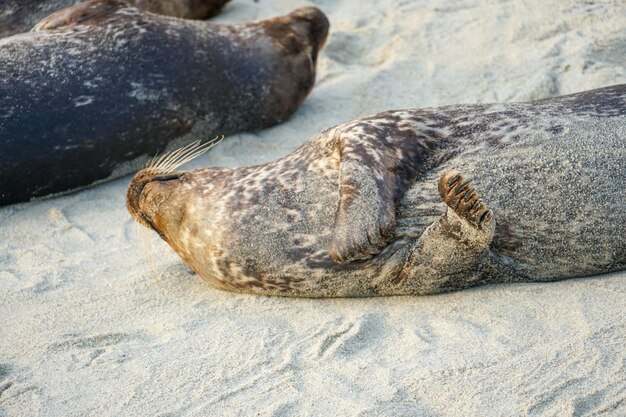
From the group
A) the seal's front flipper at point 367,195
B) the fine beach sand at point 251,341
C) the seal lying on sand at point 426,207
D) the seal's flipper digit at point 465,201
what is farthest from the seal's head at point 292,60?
the seal's flipper digit at point 465,201

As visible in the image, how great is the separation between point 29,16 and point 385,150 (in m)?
4.05

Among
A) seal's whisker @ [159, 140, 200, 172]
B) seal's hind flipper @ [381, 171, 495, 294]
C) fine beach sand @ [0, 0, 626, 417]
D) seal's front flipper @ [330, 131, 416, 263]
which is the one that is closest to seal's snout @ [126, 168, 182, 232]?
seal's whisker @ [159, 140, 200, 172]

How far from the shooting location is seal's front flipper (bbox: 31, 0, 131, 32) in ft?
23.2

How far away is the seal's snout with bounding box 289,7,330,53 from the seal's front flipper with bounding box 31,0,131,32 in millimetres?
1343

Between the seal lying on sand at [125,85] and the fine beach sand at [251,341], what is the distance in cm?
32

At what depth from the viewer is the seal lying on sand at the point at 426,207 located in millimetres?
4516

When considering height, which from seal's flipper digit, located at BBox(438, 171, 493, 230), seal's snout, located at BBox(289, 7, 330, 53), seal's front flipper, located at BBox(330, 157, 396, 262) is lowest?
seal's snout, located at BBox(289, 7, 330, 53)

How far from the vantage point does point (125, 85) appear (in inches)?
261

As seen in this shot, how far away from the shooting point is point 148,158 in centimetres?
683

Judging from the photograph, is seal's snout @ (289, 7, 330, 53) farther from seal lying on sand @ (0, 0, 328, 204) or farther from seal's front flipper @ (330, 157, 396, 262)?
seal's front flipper @ (330, 157, 396, 262)

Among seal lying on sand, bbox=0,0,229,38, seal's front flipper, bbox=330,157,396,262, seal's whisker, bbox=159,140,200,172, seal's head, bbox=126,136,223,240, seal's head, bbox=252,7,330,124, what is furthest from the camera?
seal lying on sand, bbox=0,0,229,38

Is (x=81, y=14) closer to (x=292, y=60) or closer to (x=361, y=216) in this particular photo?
(x=292, y=60)

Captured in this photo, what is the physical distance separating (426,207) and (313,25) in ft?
10.8

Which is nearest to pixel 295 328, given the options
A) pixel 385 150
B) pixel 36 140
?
pixel 385 150
